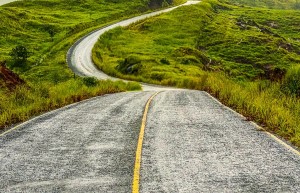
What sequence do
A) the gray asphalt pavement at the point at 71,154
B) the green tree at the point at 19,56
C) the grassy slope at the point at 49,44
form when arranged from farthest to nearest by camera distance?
1. the green tree at the point at 19,56
2. the grassy slope at the point at 49,44
3. the gray asphalt pavement at the point at 71,154

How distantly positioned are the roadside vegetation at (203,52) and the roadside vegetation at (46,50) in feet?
23.9

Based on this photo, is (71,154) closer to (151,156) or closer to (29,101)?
(151,156)

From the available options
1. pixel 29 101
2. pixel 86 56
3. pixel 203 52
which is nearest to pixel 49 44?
pixel 86 56

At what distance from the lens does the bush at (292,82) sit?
14.9 m

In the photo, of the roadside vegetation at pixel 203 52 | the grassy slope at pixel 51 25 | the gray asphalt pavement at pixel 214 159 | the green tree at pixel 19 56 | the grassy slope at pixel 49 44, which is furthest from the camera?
the green tree at pixel 19 56

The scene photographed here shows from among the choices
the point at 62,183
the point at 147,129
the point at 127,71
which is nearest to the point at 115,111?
the point at 147,129

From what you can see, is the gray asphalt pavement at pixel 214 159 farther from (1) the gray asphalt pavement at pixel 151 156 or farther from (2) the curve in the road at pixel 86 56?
(2) the curve in the road at pixel 86 56

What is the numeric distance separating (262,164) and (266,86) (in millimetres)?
10035

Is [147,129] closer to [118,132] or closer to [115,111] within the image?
[118,132]

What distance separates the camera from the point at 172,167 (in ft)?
24.4

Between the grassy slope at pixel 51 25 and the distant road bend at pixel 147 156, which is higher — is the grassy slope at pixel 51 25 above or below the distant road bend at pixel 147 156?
above

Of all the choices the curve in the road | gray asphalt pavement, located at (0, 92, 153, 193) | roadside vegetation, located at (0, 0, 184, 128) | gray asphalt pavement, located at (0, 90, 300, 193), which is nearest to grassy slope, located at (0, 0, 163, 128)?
roadside vegetation, located at (0, 0, 184, 128)

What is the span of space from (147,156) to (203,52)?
6000 centimetres

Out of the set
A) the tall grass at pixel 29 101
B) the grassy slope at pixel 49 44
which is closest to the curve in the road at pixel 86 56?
the grassy slope at pixel 49 44
